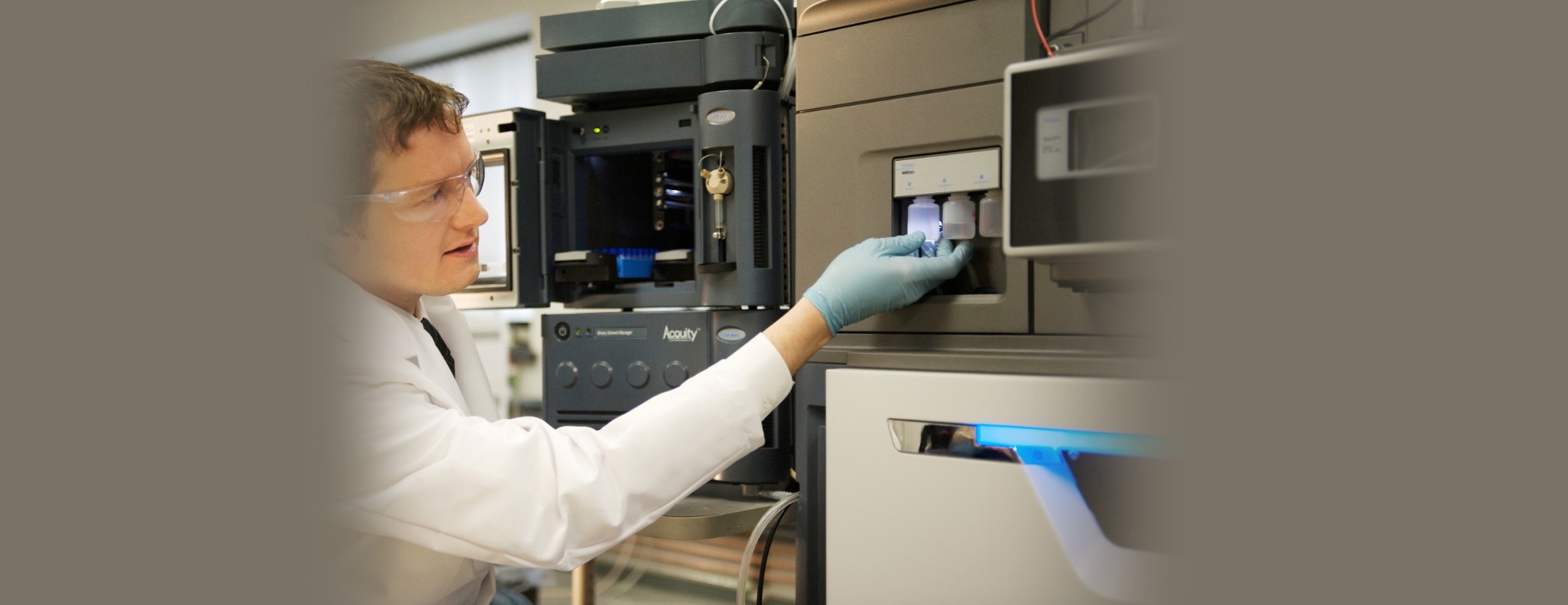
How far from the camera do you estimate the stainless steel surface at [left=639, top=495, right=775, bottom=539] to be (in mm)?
1288

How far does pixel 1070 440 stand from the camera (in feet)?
2.23

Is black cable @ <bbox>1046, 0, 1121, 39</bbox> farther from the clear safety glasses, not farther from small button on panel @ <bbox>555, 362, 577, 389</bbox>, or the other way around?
small button on panel @ <bbox>555, 362, 577, 389</bbox>

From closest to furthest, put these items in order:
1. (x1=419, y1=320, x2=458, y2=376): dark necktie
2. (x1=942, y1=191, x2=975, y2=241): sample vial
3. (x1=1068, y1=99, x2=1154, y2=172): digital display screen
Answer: (x1=1068, y1=99, x2=1154, y2=172): digital display screen → (x1=942, y1=191, x2=975, y2=241): sample vial → (x1=419, y1=320, x2=458, y2=376): dark necktie

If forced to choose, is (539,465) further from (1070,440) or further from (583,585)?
(583,585)

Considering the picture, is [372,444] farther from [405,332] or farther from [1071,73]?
[1071,73]

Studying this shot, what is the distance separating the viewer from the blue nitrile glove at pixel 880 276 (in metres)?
0.83

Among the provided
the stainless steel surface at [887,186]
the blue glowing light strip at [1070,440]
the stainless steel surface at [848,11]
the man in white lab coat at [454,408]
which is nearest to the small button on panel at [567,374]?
the man in white lab coat at [454,408]

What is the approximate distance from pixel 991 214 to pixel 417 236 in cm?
56

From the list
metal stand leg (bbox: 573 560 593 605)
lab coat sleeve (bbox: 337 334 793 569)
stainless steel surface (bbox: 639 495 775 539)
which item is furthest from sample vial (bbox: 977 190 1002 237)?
metal stand leg (bbox: 573 560 593 605)

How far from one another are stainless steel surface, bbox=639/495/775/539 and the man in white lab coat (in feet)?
1.29

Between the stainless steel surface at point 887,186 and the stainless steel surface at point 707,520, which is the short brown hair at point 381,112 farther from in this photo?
the stainless steel surface at point 707,520

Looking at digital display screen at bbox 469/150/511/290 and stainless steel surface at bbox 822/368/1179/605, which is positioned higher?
digital display screen at bbox 469/150/511/290

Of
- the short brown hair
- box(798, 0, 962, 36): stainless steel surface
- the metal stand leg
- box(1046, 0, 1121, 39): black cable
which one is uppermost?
box(798, 0, 962, 36): stainless steel surface

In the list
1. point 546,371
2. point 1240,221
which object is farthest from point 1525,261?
point 546,371
